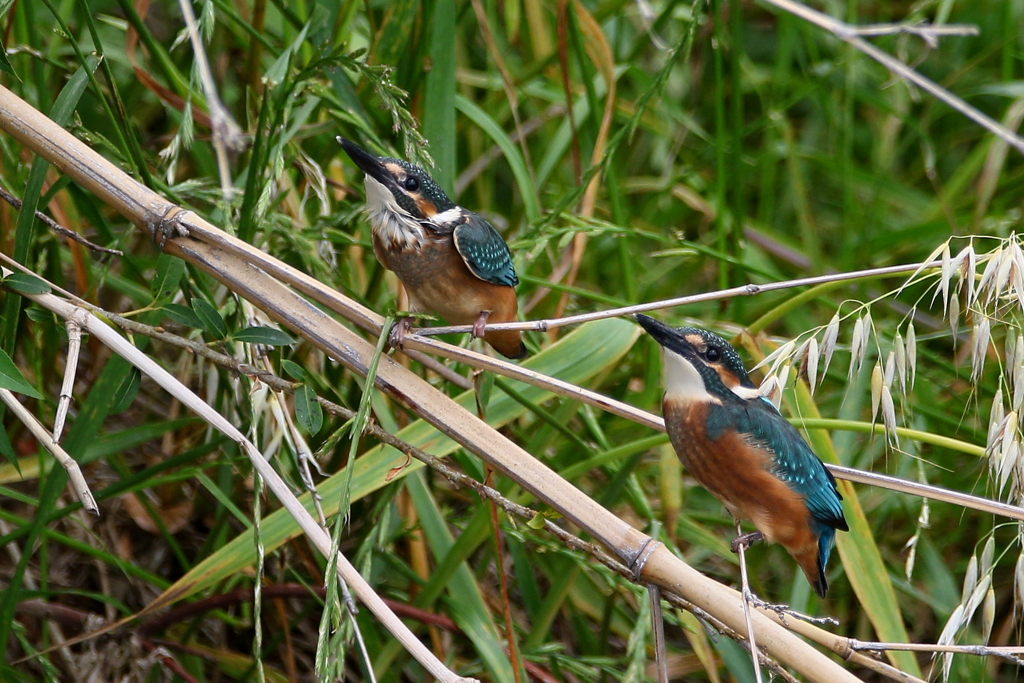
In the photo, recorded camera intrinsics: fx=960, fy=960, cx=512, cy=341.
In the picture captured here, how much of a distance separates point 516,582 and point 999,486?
1.21 meters

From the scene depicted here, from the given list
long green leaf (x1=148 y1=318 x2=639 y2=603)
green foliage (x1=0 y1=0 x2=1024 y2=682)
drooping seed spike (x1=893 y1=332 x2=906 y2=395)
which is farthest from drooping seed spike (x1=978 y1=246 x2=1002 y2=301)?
long green leaf (x1=148 y1=318 x2=639 y2=603)

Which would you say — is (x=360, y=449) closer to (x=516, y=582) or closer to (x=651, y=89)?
(x=516, y=582)

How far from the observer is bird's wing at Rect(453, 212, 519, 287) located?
2.04m

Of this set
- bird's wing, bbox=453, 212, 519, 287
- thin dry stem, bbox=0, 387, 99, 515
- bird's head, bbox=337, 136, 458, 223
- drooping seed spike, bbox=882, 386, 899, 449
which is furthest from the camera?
bird's wing, bbox=453, 212, 519, 287

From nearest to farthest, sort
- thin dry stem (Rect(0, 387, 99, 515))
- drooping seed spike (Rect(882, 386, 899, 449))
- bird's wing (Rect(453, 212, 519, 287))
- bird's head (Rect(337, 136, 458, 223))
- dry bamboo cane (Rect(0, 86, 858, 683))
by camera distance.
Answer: thin dry stem (Rect(0, 387, 99, 515)), dry bamboo cane (Rect(0, 86, 858, 683)), drooping seed spike (Rect(882, 386, 899, 449)), bird's head (Rect(337, 136, 458, 223)), bird's wing (Rect(453, 212, 519, 287))

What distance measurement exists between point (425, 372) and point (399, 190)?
1.95ft

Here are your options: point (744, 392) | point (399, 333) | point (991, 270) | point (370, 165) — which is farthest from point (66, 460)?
point (991, 270)

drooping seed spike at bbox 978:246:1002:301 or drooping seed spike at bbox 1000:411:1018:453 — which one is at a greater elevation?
drooping seed spike at bbox 978:246:1002:301

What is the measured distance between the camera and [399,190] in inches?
77.7

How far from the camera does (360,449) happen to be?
2223 millimetres

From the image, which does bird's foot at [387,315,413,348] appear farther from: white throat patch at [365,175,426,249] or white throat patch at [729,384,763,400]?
white throat patch at [729,384,763,400]

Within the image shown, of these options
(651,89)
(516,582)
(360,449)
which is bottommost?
(516,582)

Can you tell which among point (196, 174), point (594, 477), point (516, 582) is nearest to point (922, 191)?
point (594, 477)

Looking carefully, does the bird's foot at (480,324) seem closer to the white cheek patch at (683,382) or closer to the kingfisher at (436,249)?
the kingfisher at (436,249)
